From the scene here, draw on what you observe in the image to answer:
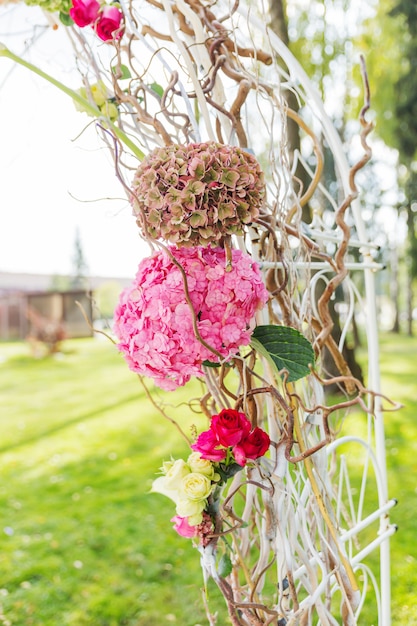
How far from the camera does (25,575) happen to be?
7.30 feet

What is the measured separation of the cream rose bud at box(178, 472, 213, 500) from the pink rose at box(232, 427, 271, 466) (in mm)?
57

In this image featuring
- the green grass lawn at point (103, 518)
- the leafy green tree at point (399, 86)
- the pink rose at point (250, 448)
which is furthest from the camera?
the leafy green tree at point (399, 86)

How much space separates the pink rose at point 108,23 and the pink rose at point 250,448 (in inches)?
25.6

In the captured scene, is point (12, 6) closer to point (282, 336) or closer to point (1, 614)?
point (282, 336)

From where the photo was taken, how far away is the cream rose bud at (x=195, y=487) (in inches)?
30.9

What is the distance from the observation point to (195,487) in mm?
788

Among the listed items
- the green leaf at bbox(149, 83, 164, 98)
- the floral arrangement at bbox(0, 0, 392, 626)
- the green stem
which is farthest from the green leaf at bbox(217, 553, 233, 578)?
the green leaf at bbox(149, 83, 164, 98)

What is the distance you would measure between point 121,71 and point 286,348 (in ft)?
1.76

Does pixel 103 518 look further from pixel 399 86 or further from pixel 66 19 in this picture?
pixel 399 86

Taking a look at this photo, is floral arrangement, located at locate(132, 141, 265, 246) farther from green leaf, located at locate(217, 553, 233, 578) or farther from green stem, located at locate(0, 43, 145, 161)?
green leaf, located at locate(217, 553, 233, 578)

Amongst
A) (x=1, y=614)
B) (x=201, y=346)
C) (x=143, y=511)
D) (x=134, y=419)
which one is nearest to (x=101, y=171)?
(x=201, y=346)

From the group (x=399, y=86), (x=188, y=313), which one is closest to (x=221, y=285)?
(x=188, y=313)

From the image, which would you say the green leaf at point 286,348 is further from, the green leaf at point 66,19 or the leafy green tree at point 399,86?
the leafy green tree at point 399,86

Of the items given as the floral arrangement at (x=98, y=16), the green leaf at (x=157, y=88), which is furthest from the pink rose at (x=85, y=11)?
the green leaf at (x=157, y=88)
